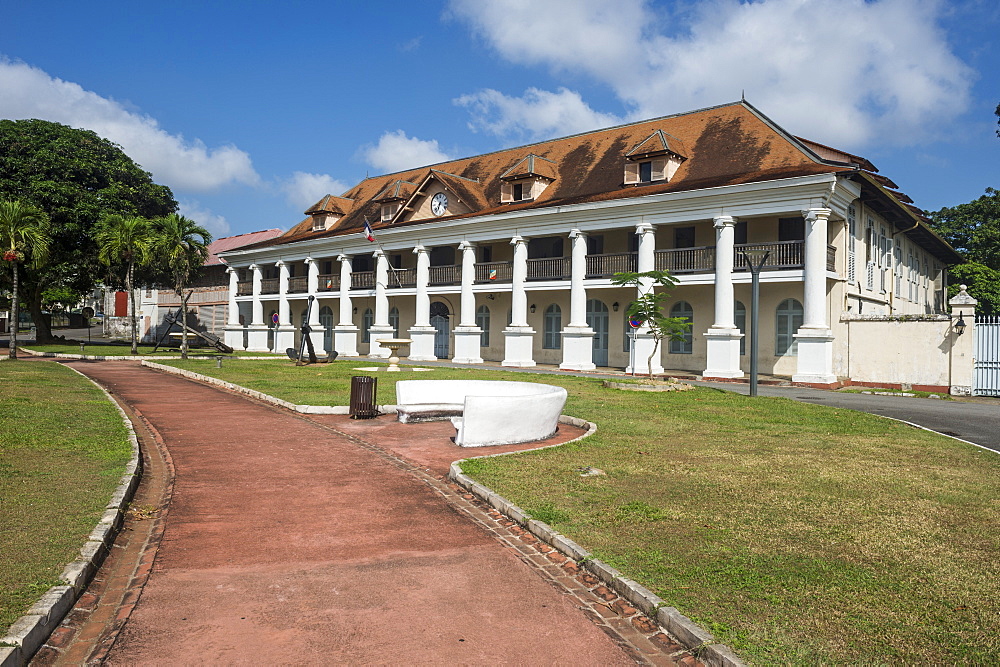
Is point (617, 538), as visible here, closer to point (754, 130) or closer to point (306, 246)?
point (754, 130)

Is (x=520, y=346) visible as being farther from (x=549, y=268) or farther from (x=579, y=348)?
(x=549, y=268)

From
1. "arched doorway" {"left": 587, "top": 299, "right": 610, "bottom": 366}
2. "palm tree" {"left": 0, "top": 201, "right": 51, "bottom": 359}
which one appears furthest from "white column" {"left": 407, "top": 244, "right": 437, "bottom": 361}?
"palm tree" {"left": 0, "top": 201, "right": 51, "bottom": 359}

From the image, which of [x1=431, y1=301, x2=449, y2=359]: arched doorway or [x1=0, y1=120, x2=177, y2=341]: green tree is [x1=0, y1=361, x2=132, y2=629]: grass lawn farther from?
[x1=0, y1=120, x2=177, y2=341]: green tree

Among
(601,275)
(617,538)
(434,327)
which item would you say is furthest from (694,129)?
(617,538)

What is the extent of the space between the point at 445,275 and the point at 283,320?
12.4 meters

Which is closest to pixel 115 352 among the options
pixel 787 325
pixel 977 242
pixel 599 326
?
pixel 599 326

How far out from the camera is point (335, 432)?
36.6 ft

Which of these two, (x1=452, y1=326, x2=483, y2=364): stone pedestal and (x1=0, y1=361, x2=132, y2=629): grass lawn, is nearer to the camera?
(x1=0, y1=361, x2=132, y2=629): grass lawn

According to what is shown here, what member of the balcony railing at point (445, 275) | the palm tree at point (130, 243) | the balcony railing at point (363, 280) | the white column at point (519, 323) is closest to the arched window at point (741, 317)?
the white column at point (519, 323)

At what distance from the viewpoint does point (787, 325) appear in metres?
24.7

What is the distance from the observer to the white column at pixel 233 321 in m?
45.3

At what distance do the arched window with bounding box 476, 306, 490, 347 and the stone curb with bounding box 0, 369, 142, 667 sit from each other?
28.3m

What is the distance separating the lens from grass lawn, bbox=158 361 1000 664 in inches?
148

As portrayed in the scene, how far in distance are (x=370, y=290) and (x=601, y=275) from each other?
14065 millimetres
